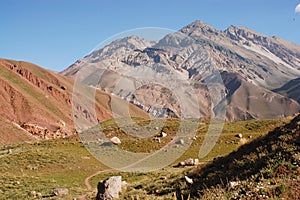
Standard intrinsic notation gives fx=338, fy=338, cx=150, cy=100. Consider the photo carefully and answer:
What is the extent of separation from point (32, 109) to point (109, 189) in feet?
408

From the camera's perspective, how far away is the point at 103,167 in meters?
42.5

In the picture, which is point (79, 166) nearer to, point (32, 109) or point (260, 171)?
point (260, 171)

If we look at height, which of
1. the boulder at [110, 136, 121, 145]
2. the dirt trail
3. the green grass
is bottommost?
the dirt trail

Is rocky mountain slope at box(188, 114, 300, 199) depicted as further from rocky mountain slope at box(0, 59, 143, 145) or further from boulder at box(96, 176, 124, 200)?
rocky mountain slope at box(0, 59, 143, 145)

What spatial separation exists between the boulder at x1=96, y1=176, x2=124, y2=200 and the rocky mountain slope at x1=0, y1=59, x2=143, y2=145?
7383 centimetres

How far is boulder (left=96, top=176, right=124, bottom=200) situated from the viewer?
59.0ft

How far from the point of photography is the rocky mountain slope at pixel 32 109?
332 ft

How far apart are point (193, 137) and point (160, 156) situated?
1114 cm

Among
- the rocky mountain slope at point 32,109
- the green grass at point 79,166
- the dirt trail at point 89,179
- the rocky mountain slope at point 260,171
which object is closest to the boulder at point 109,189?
the green grass at point 79,166

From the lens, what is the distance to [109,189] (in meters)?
18.3

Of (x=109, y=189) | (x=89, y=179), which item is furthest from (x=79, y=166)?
(x=109, y=189)

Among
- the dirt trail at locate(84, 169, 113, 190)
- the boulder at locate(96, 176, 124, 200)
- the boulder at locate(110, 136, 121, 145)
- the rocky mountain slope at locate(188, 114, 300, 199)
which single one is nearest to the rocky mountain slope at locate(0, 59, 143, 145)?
the boulder at locate(110, 136, 121, 145)

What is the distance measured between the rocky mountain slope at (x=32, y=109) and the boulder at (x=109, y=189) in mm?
73835

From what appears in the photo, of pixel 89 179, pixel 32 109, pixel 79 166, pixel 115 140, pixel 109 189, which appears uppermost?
pixel 32 109
